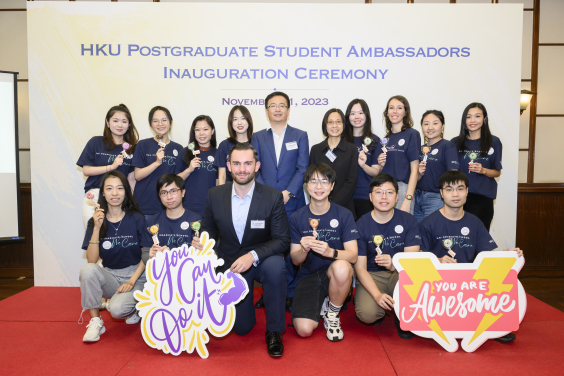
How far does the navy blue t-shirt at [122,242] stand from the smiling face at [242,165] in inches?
42.1

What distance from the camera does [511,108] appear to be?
4.46 metres

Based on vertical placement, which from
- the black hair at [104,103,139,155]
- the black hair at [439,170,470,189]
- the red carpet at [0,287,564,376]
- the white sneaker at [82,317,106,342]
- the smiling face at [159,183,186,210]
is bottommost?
the red carpet at [0,287,564,376]

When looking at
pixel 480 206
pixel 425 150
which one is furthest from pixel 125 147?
pixel 480 206

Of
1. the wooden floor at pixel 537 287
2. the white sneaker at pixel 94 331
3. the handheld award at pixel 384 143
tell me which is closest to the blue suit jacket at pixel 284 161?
the handheld award at pixel 384 143

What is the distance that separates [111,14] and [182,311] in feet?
12.4

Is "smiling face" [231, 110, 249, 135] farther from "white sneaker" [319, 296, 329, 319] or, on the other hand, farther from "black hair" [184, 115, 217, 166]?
"white sneaker" [319, 296, 329, 319]

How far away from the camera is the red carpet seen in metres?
2.45

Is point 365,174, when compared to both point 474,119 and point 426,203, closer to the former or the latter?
point 426,203

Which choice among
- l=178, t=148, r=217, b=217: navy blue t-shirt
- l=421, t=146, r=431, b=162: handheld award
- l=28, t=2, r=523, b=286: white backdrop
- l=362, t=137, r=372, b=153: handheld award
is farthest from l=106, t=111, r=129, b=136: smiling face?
l=421, t=146, r=431, b=162: handheld award

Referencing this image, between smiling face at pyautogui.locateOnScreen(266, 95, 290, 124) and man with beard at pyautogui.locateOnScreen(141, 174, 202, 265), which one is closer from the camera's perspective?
man with beard at pyautogui.locateOnScreen(141, 174, 202, 265)

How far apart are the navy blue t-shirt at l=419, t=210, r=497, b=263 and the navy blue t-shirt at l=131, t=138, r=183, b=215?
2735mm

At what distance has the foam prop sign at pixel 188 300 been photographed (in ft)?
8.52

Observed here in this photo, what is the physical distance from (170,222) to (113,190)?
568mm

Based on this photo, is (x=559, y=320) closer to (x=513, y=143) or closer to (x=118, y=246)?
(x=513, y=143)
